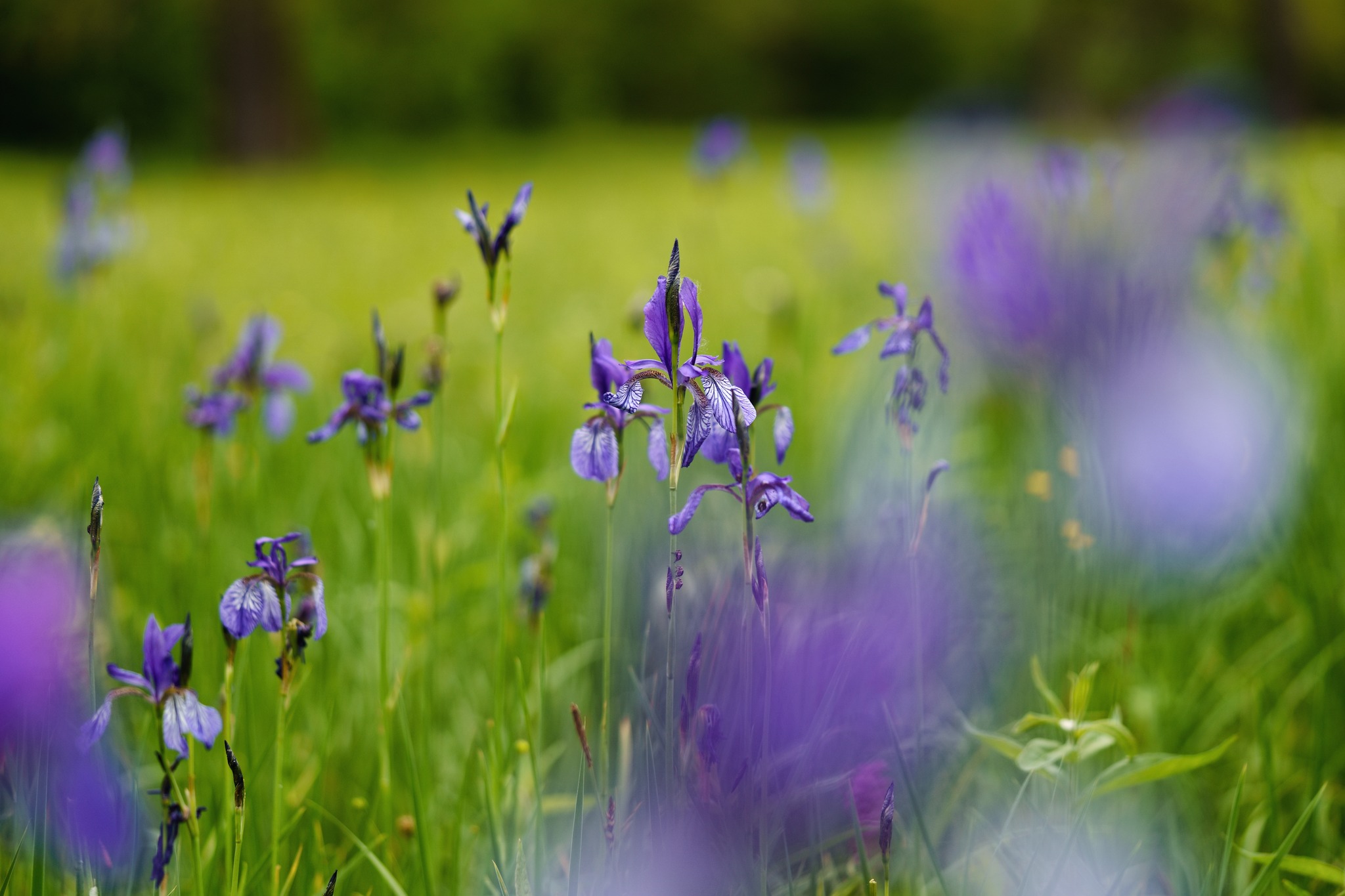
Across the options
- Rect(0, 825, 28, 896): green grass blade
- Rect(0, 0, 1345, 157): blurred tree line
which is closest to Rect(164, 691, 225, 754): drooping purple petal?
Rect(0, 825, 28, 896): green grass blade

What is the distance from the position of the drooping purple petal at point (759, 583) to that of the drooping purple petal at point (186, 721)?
1.62 ft

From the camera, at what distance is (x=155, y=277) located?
5172 millimetres

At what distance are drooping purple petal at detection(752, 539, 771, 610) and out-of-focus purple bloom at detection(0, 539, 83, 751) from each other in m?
0.73

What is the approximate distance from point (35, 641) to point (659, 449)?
790 millimetres

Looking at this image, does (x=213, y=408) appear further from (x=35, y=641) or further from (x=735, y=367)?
(x=735, y=367)

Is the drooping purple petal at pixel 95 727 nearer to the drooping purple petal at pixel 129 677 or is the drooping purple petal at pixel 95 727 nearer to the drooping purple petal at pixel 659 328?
the drooping purple petal at pixel 129 677

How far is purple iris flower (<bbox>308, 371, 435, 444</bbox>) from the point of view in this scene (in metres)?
1.17

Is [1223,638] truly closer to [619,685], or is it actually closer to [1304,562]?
[1304,562]

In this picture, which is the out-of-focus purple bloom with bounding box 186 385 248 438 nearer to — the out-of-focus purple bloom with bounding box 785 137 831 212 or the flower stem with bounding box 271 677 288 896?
the flower stem with bounding box 271 677 288 896

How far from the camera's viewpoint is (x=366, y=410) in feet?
3.89

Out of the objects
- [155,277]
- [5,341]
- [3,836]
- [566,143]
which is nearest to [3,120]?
[155,277]

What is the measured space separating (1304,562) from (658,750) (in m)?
1.31

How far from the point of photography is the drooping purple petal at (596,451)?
3.11 ft

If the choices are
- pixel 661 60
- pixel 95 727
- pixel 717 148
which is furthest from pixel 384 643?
pixel 661 60
